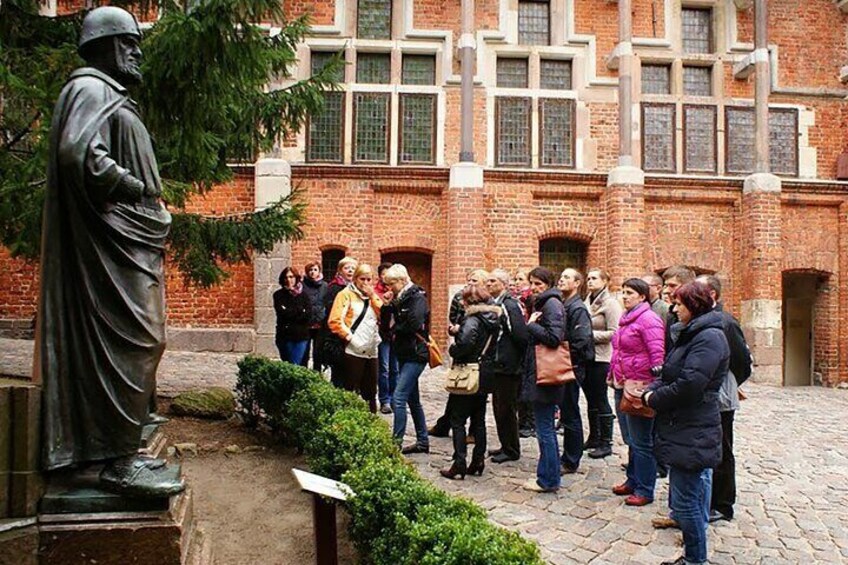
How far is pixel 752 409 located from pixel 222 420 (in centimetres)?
778

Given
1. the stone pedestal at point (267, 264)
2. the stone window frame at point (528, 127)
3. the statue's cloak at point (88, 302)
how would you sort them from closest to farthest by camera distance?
the statue's cloak at point (88, 302), the stone pedestal at point (267, 264), the stone window frame at point (528, 127)

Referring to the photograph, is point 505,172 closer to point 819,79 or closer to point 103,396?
point 819,79

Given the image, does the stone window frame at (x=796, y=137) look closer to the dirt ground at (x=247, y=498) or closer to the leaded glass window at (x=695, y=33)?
the leaded glass window at (x=695, y=33)

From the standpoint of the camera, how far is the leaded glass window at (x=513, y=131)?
46.4 feet

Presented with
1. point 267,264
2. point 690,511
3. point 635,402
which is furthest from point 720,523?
point 267,264

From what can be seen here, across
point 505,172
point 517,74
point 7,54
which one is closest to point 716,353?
point 7,54

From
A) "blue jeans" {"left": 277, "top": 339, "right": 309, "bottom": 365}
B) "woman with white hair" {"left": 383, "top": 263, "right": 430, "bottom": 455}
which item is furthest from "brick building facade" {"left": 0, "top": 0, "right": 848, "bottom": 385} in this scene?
"woman with white hair" {"left": 383, "top": 263, "right": 430, "bottom": 455}

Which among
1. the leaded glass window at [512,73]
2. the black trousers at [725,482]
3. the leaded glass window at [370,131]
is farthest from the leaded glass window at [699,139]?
the black trousers at [725,482]

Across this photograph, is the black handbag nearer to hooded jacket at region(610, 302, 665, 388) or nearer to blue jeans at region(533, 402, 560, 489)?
blue jeans at region(533, 402, 560, 489)

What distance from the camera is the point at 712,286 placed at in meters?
4.73

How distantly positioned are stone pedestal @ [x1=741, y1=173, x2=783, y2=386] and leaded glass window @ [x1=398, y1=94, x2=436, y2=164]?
6748 millimetres

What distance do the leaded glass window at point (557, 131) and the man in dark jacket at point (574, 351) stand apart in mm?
8715

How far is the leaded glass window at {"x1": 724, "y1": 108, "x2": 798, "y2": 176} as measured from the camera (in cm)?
1477

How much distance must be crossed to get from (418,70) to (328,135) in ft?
7.92
